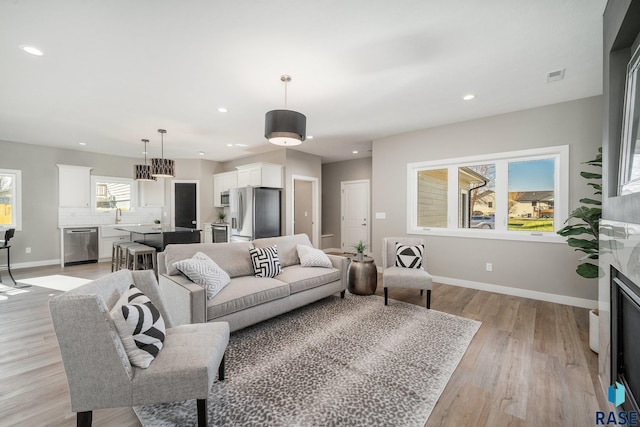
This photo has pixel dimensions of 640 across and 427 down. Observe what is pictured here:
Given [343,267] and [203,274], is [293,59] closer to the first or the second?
[203,274]

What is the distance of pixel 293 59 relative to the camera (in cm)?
253

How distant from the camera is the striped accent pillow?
1.37 metres

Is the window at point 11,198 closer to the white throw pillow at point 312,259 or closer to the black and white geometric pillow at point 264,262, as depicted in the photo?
the black and white geometric pillow at point 264,262

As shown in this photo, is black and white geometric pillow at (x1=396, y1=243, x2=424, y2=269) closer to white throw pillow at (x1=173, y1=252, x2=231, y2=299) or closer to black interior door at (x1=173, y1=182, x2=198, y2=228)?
white throw pillow at (x1=173, y1=252, x2=231, y2=299)

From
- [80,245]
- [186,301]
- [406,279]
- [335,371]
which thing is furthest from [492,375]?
[80,245]

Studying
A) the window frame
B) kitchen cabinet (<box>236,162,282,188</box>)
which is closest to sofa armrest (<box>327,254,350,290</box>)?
kitchen cabinet (<box>236,162,282,188</box>)

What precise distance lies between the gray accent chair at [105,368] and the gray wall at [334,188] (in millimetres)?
6232

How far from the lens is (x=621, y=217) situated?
158 centimetres

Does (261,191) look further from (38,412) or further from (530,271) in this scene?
(530,271)

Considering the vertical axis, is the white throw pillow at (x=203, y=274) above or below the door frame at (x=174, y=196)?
below

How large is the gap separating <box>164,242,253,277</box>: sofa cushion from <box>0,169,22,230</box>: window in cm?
549

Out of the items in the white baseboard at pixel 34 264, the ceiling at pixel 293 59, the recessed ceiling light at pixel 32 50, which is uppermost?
the ceiling at pixel 293 59

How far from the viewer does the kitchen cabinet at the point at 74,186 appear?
20.2ft

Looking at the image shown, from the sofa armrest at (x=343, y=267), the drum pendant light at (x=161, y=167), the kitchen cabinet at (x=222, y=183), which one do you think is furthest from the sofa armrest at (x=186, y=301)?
the kitchen cabinet at (x=222, y=183)
